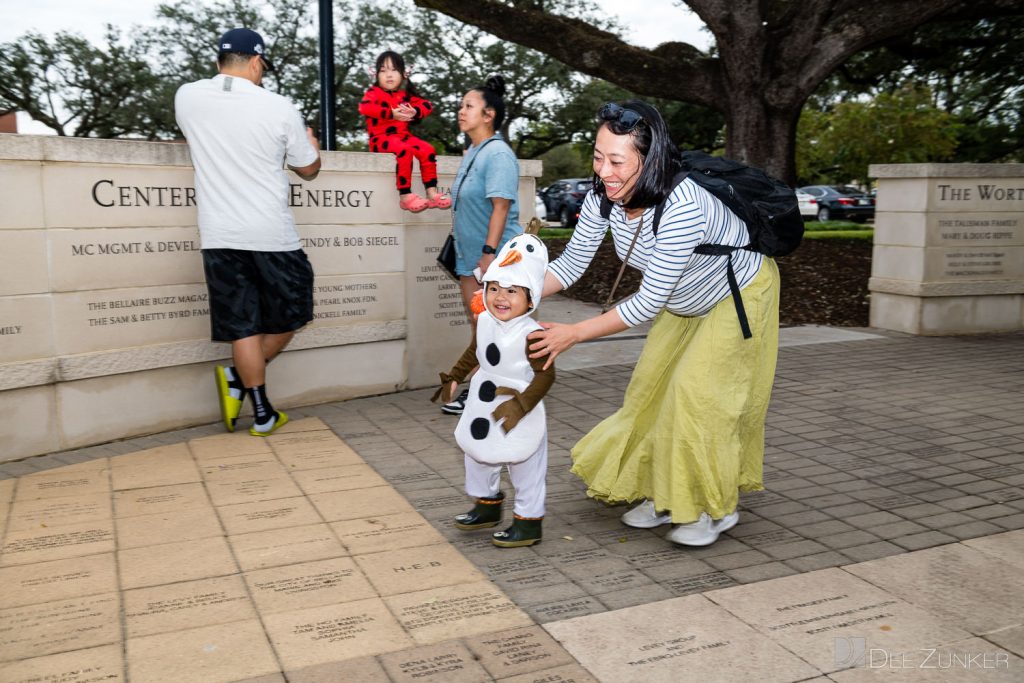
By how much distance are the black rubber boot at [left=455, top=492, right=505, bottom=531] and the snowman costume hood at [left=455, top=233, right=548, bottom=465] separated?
1.39ft

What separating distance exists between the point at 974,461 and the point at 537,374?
3.15 metres

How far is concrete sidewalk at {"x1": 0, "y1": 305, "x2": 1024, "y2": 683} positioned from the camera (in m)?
3.30

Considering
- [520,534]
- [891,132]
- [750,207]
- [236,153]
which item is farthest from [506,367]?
[891,132]

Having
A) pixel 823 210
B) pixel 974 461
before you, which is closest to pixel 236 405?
pixel 974 461

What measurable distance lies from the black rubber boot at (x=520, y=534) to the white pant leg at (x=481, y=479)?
183 millimetres

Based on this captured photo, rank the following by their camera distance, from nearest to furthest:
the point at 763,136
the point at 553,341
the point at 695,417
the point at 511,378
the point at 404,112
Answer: the point at 553,341 → the point at 511,378 → the point at 695,417 → the point at 404,112 → the point at 763,136

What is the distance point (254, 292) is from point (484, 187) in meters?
1.60

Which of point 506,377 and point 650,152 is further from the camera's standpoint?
point 506,377

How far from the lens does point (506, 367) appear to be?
3.98m

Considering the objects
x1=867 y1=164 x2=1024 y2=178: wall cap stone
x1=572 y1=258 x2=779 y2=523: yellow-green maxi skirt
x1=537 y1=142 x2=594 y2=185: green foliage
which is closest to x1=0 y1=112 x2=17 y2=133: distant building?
→ x1=867 y1=164 x2=1024 y2=178: wall cap stone

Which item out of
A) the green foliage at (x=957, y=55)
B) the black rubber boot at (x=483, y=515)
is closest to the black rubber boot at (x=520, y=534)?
the black rubber boot at (x=483, y=515)

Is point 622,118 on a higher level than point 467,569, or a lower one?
higher

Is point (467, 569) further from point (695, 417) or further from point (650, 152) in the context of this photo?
point (650, 152)

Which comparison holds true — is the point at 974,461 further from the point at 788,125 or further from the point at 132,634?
the point at 788,125
